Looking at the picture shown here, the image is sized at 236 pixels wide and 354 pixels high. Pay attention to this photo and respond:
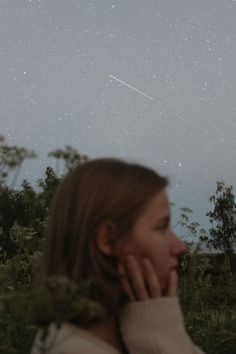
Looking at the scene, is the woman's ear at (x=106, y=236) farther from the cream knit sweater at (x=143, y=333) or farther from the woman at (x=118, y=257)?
the cream knit sweater at (x=143, y=333)

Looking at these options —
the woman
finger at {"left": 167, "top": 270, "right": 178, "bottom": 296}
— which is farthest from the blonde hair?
finger at {"left": 167, "top": 270, "right": 178, "bottom": 296}

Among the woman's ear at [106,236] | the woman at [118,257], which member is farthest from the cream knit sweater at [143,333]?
the woman's ear at [106,236]

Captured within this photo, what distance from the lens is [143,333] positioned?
6.60 ft

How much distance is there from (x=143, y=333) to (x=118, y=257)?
0.23 meters

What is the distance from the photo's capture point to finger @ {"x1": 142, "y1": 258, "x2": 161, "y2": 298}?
76.5 inches

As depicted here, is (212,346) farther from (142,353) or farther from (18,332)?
(142,353)

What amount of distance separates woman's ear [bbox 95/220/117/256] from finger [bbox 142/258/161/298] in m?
0.10

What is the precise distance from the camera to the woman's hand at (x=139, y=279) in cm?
194

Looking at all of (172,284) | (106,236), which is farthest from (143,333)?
(106,236)

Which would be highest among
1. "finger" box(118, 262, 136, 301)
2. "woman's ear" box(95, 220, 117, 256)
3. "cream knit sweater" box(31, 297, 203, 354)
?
"woman's ear" box(95, 220, 117, 256)

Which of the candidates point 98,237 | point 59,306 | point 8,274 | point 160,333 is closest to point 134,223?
point 98,237

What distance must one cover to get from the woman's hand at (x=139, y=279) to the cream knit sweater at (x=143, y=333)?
2 cm

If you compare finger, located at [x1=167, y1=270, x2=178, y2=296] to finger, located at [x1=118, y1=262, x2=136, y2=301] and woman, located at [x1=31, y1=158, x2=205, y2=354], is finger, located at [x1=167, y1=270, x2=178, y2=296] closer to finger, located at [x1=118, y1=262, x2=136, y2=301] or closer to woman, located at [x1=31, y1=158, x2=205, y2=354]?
woman, located at [x1=31, y1=158, x2=205, y2=354]

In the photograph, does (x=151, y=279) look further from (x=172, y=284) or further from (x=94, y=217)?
(x=94, y=217)
